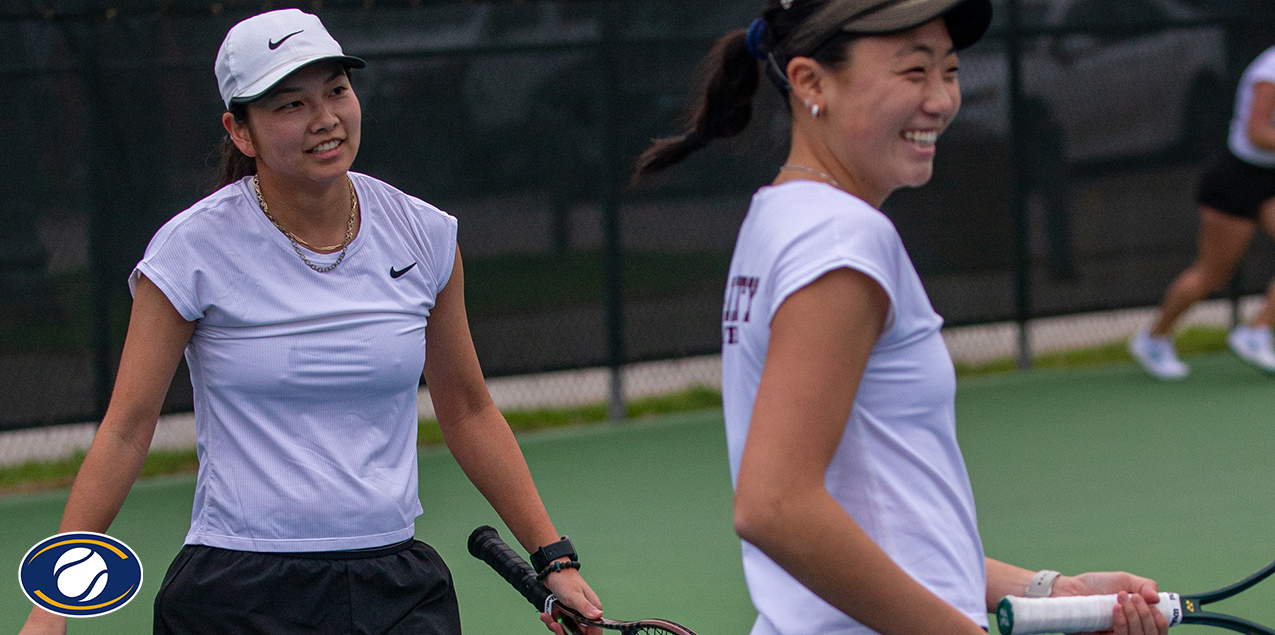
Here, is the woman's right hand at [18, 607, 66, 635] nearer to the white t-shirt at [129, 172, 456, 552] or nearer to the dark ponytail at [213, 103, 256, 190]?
the white t-shirt at [129, 172, 456, 552]

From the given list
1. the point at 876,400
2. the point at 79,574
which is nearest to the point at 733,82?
the point at 876,400

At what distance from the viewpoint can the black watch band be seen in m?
2.61

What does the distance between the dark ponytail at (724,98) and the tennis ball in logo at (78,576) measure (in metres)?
1.04

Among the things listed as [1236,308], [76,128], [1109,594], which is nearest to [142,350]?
[1109,594]

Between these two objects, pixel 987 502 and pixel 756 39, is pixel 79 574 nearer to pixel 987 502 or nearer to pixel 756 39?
pixel 756 39

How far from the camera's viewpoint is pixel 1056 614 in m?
1.89

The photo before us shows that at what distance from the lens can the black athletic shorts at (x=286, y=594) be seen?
2361mm

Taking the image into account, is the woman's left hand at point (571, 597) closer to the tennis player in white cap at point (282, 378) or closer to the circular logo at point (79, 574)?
the tennis player in white cap at point (282, 378)

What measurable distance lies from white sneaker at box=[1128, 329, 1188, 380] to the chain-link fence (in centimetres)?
48

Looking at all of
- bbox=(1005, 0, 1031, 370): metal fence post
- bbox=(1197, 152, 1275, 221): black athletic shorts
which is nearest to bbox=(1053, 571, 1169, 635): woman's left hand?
bbox=(1197, 152, 1275, 221): black athletic shorts

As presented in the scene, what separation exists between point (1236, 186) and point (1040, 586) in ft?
19.1

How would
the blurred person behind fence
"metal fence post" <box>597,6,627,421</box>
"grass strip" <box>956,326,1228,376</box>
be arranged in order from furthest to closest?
"grass strip" <box>956,326,1228,376</box> < the blurred person behind fence < "metal fence post" <box>597,6,627,421</box>

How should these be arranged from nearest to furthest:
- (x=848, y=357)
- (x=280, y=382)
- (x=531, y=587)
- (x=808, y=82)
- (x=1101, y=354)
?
(x=848, y=357), (x=808, y=82), (x=280, y=382), (x=531, y=587), (x=1101, y=354)

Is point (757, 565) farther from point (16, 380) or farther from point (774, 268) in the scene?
point (16, 380)
